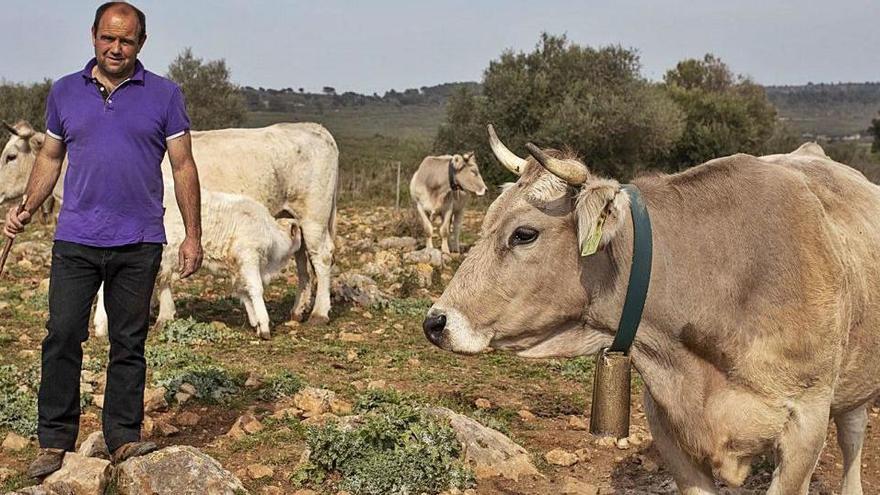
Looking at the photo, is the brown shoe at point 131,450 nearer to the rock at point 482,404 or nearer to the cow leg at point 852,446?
the rock at point 482,404

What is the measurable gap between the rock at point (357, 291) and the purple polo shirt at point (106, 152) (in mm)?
6802

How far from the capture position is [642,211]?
12.8 ft

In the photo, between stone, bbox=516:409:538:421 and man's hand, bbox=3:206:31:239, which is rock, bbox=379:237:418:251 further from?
man's hand, bbox=3:206:31:239

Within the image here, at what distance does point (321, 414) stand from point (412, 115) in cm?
10348

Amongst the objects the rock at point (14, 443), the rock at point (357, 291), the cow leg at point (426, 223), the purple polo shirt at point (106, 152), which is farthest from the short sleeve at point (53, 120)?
the cow leg at point (426, 223)

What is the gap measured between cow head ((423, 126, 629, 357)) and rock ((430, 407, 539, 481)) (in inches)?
74.9

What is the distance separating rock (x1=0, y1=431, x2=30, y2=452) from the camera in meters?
5.87

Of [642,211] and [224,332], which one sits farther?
[224,332]

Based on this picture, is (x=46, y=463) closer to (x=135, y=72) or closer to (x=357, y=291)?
(x=135, y=72)

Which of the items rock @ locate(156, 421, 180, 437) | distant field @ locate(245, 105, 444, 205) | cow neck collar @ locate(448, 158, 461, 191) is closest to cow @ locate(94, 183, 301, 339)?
rock @ locate(156, 421, 180, 437)

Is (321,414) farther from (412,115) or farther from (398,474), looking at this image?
(412,115)

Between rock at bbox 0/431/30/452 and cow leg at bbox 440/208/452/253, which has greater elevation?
rock at bbox 0/431/30/452

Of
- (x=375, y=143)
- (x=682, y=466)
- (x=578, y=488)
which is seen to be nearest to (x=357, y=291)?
Result: (x=578, y=488)

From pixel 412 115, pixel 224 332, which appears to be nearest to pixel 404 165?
pixel 224 332
